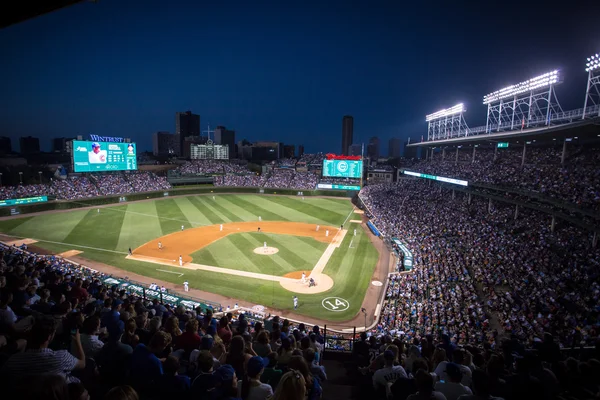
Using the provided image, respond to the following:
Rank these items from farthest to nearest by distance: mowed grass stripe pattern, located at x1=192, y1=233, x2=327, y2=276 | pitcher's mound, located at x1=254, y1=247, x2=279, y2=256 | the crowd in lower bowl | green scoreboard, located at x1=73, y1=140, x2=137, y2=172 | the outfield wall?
1. green scoreboard, located at x1=73, y1=140, x2=137, y2=172
2. the outfield wall
3. pitcher's mound, located at x1=254, y1=247, x2=279, y2=256
4. mowed grass stripe pattern, located at x1=192, y1=233, x2=327, y2=276
5. the crowd in lower bowl

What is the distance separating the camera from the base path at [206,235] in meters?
29.2

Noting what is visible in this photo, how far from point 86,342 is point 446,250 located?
24908 millimetres

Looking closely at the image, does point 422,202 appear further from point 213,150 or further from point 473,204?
point 213,150

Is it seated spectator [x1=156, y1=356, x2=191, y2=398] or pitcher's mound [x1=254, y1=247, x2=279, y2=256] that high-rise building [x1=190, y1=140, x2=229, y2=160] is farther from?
seated spectator [x1=156, y1=356, x2=191, y2=398]

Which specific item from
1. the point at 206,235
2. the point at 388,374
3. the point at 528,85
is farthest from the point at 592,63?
the point at 206,235

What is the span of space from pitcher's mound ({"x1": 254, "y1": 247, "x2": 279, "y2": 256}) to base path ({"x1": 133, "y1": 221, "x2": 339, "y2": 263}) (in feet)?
18.8

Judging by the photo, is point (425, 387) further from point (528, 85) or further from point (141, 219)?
point (141, 219)

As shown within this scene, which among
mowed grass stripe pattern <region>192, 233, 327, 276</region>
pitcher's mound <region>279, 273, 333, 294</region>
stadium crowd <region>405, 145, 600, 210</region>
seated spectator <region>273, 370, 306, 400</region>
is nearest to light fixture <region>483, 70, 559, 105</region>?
stadium crowd <region>405, 145, 600, 210</region>

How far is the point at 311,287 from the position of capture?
2273cm

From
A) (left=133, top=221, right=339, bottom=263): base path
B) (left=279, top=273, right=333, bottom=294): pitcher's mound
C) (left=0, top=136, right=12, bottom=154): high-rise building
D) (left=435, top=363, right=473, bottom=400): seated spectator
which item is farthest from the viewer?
(left=0, top=136, right=12, bottom=154): high-rise building

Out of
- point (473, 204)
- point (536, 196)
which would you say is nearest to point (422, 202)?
point (473, 204)

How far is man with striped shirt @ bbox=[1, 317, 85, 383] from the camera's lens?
3.22 meters

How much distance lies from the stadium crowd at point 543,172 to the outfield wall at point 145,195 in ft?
89.5

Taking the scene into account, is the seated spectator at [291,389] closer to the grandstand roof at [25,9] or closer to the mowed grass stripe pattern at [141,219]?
the grandstand roof at [25,9]
